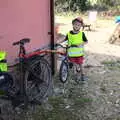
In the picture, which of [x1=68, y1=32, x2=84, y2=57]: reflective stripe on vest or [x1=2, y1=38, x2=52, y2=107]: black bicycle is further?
[x1=68, y1=32, x2=84, y2=57]: reflective stripe on vest

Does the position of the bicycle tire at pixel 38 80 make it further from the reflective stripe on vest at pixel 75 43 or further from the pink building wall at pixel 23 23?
the reflective stripe on vest at pixel 75 43

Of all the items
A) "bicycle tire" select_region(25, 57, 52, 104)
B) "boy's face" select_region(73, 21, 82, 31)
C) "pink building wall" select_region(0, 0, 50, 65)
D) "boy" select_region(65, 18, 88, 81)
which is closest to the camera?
"bicycle tire" select_region(25, 57, 52, 104)

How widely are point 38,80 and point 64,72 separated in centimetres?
137

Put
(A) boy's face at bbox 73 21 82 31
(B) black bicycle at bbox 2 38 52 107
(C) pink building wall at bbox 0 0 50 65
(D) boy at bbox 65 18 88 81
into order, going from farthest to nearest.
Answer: (D) boy at bbox 65 18 88 81, (A) boy's face at bbox 73 21 82 31, (C) pink building wall at bbox 0 0 50 65, (B) black bicycle at bbox 2 38 52 107

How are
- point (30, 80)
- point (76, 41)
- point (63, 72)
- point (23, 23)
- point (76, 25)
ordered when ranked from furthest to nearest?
point (63, 72)
point (76, 41)
point (76, 25)
point (23, 23)
point (30, 80)

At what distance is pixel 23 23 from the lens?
258 inches

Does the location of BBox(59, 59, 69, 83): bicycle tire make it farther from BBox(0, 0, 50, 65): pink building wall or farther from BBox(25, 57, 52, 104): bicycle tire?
BBox(25, 57, 52, 104): bicycle tire

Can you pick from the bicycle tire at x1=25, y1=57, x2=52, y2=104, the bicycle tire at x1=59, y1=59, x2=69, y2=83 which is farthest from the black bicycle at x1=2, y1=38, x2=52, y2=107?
the bicycle tire at x1=59, y1=59, x2=69, y2=83

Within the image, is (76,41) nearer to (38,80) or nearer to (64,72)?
(64,72)

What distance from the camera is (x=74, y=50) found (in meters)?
7.31

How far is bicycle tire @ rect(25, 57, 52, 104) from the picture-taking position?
5.87 meters

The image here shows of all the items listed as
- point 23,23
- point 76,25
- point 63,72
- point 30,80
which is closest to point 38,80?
point 30,80

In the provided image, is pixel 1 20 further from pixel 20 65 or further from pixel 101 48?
pixel 101 48

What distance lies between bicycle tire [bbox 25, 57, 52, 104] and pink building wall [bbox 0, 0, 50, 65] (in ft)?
1.83
